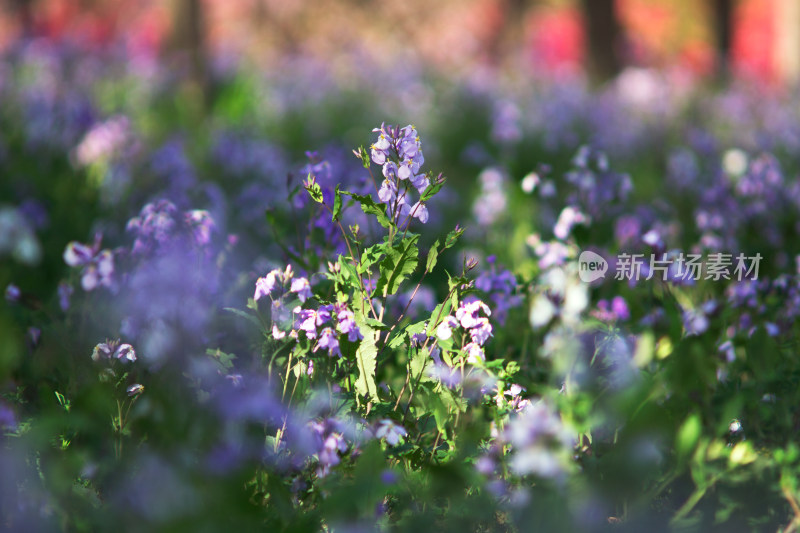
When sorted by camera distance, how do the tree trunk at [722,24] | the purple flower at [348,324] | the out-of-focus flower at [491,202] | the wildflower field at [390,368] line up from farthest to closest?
1. the tree trunk at [722,24]
2. the out-of-focus flower at [491,202]
3. the purple flower at [348,324]
4. the wildflower field at [390,368]

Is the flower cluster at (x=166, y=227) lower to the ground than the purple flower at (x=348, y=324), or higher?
higher

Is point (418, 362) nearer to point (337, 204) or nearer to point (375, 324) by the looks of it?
point (375, 324)

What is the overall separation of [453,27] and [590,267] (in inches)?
819

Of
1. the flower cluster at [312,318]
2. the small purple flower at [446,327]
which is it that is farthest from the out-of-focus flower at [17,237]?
the small purple flower at [446,327]

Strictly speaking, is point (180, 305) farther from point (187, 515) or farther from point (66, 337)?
point (187, 515)

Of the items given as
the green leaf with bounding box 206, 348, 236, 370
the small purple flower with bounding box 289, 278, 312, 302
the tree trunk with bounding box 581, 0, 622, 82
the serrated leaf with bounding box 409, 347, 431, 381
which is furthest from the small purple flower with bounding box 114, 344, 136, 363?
the tree trunk with bounding box 581, 0, 622, 82

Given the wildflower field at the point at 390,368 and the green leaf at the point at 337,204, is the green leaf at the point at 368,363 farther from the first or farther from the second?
the green leaf at the point at 337,204

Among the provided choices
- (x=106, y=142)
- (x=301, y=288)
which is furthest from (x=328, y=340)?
(x=106, y=142)

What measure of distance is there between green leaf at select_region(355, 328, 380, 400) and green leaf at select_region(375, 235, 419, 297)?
121 mm

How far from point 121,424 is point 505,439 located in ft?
3.07

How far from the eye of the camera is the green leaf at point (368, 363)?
80.5 inches

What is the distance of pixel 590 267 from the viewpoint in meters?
2.82

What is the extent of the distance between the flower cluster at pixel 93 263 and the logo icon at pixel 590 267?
150cm

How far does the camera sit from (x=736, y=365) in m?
2.40
